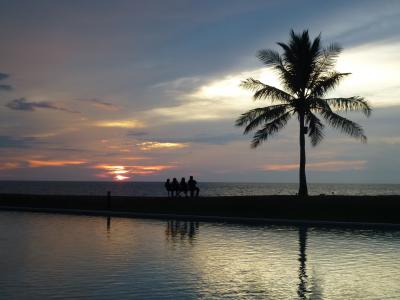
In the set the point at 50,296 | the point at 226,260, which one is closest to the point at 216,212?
the point at 226,260

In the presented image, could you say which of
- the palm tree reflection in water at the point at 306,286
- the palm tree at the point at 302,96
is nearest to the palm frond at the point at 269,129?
the palm tree at the point at 302,96

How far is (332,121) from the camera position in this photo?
102ft

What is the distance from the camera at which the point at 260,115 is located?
105 feet

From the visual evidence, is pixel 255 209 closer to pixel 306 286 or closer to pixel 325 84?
pixel 325 84

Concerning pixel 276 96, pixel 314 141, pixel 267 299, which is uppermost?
pixel 276 96

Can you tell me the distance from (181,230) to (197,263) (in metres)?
8.14

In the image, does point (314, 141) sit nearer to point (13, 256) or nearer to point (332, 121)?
point (332, 121)

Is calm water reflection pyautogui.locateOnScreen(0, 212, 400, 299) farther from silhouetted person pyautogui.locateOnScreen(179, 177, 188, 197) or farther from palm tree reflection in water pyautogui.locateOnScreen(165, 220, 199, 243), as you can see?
silhouetted person pyautogui.locateOnScreen(179, 177, 188, 197)

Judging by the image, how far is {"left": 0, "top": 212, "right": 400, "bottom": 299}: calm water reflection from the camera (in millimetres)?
10234

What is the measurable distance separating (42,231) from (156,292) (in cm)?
1193

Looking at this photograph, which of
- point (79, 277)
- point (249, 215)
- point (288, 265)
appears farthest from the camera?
point (249, 215)

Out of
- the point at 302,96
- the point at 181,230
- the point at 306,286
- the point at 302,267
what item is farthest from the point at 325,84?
the point at 306,286

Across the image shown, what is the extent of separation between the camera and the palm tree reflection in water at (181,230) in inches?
746

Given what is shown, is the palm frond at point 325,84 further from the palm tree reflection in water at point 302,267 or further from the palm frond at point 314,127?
the palm tree reflection in water at point 302,267
